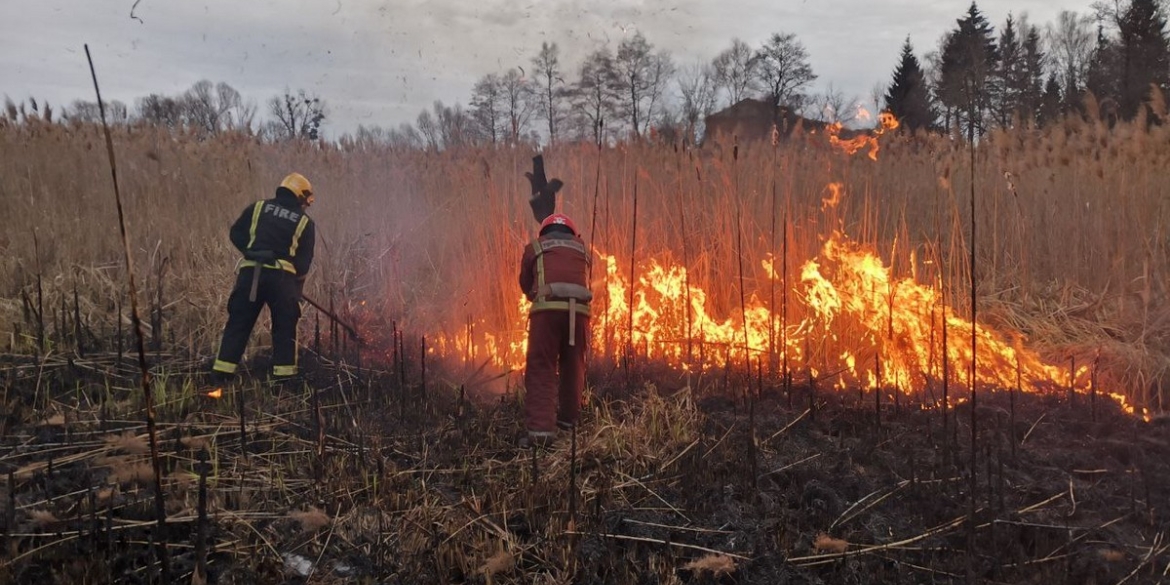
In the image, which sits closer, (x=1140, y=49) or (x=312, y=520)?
(x=312, y=520)

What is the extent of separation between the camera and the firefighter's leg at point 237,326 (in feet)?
17.8

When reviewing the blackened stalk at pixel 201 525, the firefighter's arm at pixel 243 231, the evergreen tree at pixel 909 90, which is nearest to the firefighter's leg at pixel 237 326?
the firefighter's arm at pixel 243 231

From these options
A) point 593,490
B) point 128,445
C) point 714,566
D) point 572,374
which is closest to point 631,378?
point 572,374

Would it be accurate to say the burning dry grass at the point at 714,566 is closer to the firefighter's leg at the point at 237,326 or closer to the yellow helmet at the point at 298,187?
the firefighter's leg at the point at 237,326

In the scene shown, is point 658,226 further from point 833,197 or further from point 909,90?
point 909,90

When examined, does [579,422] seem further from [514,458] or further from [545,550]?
[545,550]

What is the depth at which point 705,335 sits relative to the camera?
6.00 m

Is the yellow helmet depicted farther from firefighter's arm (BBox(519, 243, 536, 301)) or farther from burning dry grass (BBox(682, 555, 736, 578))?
burning dry grass (BBox(682, 555, 736, 578))

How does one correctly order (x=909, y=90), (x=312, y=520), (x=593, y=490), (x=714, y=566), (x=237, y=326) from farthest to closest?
(x=909, y=90)
(x=237, y=326)
(x=593, y=490)
(x=312, y=520)
(x=714, y=566)

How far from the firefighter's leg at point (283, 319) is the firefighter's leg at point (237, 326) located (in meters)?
0.16

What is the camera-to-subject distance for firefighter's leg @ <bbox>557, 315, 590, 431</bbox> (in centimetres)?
453

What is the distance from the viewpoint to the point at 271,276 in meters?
5.68

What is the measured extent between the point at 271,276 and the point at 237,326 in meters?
0.45

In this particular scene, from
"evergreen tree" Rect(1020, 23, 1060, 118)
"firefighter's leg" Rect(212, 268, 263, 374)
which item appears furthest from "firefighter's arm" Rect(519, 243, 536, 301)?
"evergreen tree" Rect(1020, 23, 1060, 118)
